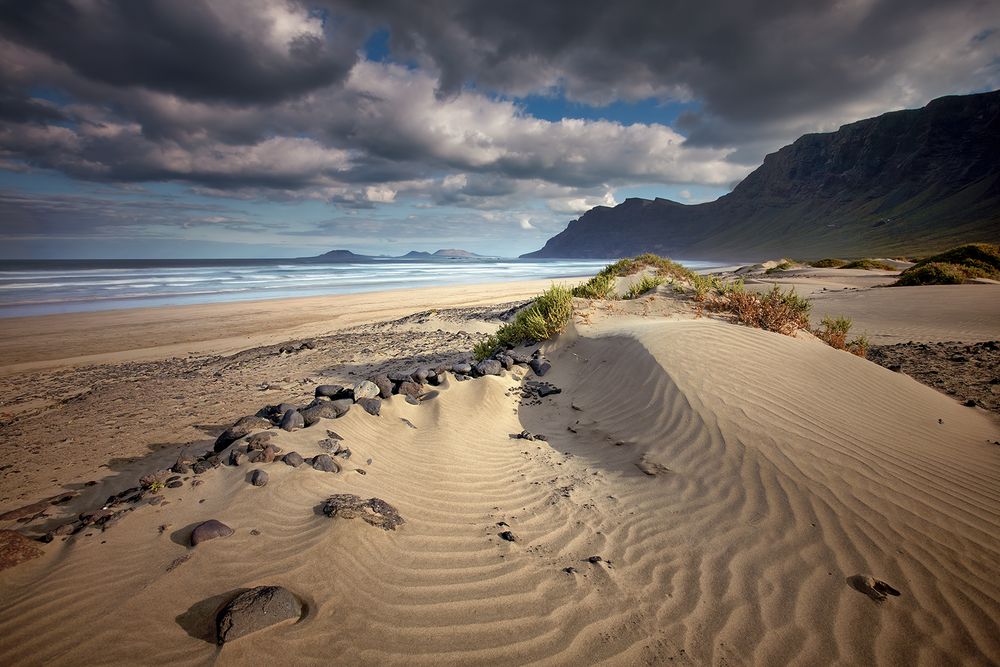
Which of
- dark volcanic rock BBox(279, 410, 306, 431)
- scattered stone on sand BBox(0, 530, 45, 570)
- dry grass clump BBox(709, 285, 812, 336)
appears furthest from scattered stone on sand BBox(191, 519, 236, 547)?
dry grass clump BBox(709, 285, 812, 336)

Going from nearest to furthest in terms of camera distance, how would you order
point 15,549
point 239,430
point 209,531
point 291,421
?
1. point 15,549
2. point 209,531
3. point 239,430
4. point 291,421

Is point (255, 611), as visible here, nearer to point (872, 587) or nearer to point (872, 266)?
point (872, 587)

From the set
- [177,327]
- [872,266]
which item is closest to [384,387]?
[177,327]

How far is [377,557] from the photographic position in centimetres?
302

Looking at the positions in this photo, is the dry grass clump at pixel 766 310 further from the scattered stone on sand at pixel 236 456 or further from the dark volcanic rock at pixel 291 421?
the scattered stone on sand at pixel 236 456

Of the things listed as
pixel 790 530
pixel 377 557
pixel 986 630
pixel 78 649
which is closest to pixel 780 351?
pixel 790 530

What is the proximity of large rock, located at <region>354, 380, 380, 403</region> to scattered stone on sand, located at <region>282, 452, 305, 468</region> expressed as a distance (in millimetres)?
1557

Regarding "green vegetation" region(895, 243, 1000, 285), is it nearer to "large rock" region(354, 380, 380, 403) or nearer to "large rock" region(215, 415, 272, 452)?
"large rock" region(354, 380, 380, 403)

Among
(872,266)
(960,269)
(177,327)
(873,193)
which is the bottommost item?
(177,327)

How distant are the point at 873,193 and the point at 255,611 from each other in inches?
5499

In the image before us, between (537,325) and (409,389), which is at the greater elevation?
(537,325)

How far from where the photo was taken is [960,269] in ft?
54.7

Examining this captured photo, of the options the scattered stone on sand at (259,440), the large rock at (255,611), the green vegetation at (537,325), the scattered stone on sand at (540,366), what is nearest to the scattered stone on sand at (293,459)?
the scattered stone on sand at (259,440)

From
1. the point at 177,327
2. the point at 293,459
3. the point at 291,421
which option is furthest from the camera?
the point at 177,327
